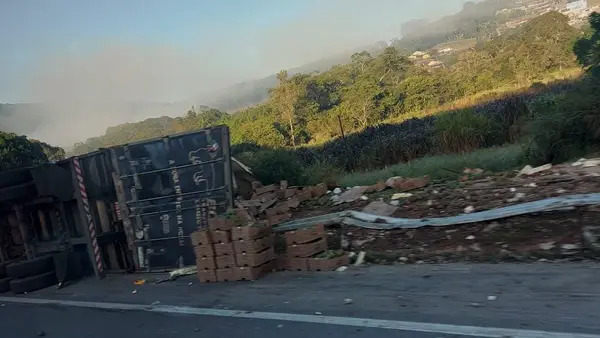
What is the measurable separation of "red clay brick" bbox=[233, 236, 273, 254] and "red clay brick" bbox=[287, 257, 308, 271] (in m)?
0.43

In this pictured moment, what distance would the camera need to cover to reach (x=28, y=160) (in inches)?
1422

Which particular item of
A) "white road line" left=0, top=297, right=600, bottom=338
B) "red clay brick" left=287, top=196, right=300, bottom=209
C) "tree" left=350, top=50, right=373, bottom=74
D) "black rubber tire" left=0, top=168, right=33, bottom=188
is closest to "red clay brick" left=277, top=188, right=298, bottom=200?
"red clay brick" left=287, top=196, right=300, bottom=209

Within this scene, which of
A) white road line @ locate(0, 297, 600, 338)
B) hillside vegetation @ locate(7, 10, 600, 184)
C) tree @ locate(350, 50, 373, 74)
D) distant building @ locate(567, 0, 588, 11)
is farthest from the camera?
distant building @ locate(567, 0, 588, 11)

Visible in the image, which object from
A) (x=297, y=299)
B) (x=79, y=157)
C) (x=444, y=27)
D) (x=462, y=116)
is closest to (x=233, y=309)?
(x=297, y=299)

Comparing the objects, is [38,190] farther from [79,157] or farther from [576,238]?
[576,238]

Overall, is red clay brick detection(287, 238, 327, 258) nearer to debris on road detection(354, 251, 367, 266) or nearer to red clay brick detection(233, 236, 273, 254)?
red clay brick detection(233, 236, 273, 254)

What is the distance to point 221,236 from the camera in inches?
A: 318

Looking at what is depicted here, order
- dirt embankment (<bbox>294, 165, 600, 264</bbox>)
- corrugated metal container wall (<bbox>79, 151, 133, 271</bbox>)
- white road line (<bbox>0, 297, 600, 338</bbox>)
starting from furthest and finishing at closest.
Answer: corrugated metal container wall (<bbox>79, 151, 133, 271</bbox>) → dirt embankment (<bbox>294, 165, 600, 264</bbox>) → white road line (<bbox>0, 297, 600, 338</bbox>)

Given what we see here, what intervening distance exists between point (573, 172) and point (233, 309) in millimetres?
5849

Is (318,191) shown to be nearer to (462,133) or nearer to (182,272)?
(182,272)

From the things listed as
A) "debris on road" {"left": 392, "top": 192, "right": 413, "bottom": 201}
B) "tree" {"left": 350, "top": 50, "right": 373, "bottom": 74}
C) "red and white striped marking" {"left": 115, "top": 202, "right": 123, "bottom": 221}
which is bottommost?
"debris on road" {"left": 392, "top": 192, "right": 413, "bottom": 201}

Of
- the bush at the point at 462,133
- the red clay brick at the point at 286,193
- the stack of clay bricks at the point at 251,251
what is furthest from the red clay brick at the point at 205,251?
the bush at the point at 462,133

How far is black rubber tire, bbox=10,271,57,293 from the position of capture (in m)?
10.2

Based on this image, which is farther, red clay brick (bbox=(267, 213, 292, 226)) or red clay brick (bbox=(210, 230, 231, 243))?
red clay brick (bbox=(267, 213, 292, 226))
